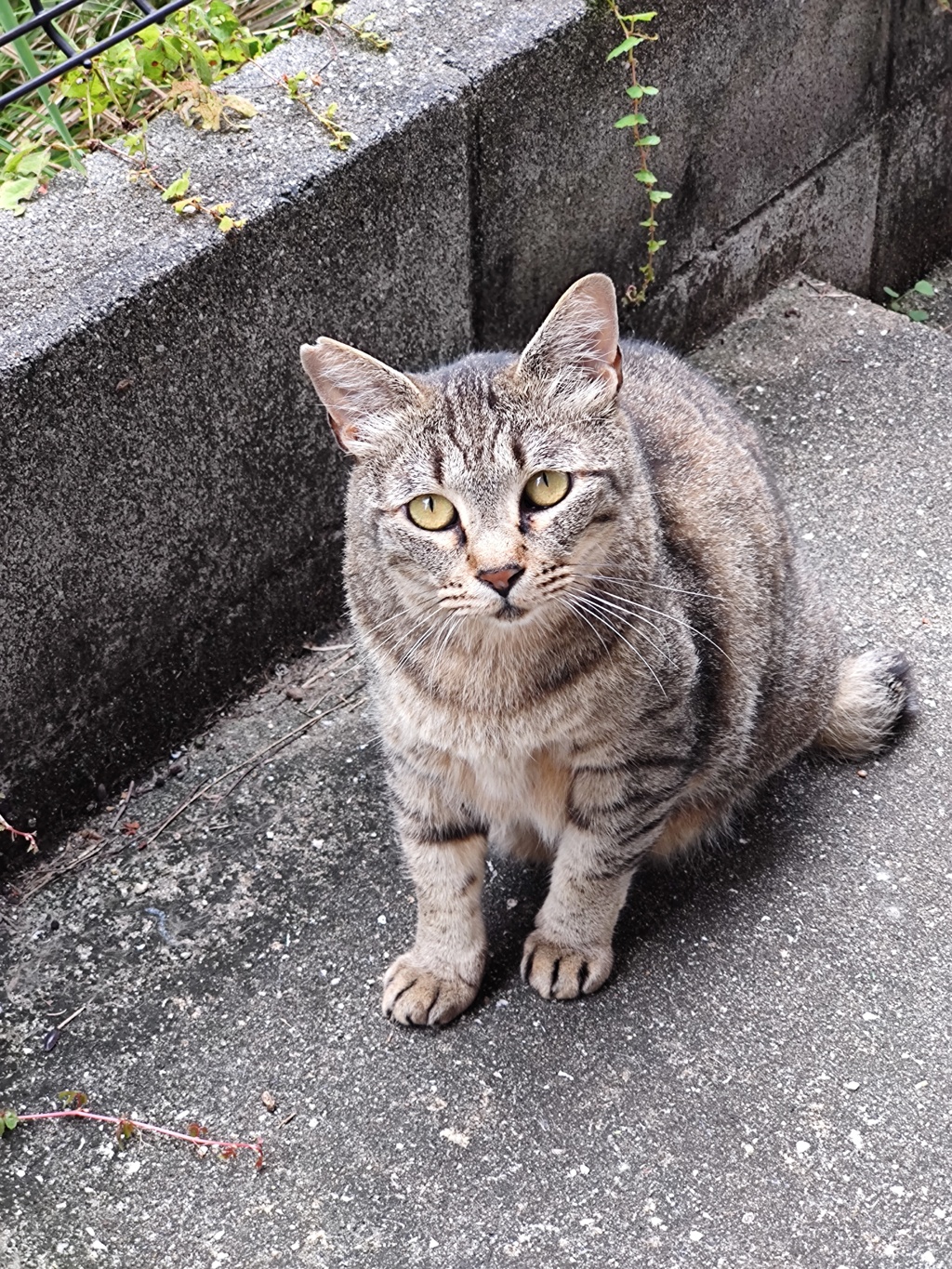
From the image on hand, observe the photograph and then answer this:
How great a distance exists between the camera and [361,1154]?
254cm

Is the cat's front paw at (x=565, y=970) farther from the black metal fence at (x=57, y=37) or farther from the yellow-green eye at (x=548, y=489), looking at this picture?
the black metal fence at (x=57, y=37)

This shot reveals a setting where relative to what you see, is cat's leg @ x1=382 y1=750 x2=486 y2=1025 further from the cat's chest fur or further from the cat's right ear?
the cat's right ear

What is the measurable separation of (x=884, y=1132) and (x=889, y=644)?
48.5 inches

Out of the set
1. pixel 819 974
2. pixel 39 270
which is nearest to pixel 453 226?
pixel 39 270

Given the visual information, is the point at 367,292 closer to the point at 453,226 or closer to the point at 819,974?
the point at 453,226

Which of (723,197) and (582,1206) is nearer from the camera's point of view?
(582,1206)

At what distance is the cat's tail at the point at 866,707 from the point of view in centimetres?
308

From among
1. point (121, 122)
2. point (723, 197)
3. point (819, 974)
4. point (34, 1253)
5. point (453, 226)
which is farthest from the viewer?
point (723, 197)

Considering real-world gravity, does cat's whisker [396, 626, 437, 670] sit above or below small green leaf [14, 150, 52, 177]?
below

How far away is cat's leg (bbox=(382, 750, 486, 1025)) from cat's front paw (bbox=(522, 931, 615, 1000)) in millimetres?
116

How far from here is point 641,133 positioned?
3650 mm

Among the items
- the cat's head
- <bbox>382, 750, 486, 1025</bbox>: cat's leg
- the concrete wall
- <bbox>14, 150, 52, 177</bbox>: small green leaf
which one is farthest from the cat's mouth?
<bbox>14, 150, 52, 177</bbox>: small green leaf

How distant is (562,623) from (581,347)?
45cm

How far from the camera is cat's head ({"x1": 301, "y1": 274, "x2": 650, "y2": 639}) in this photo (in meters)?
2.29
